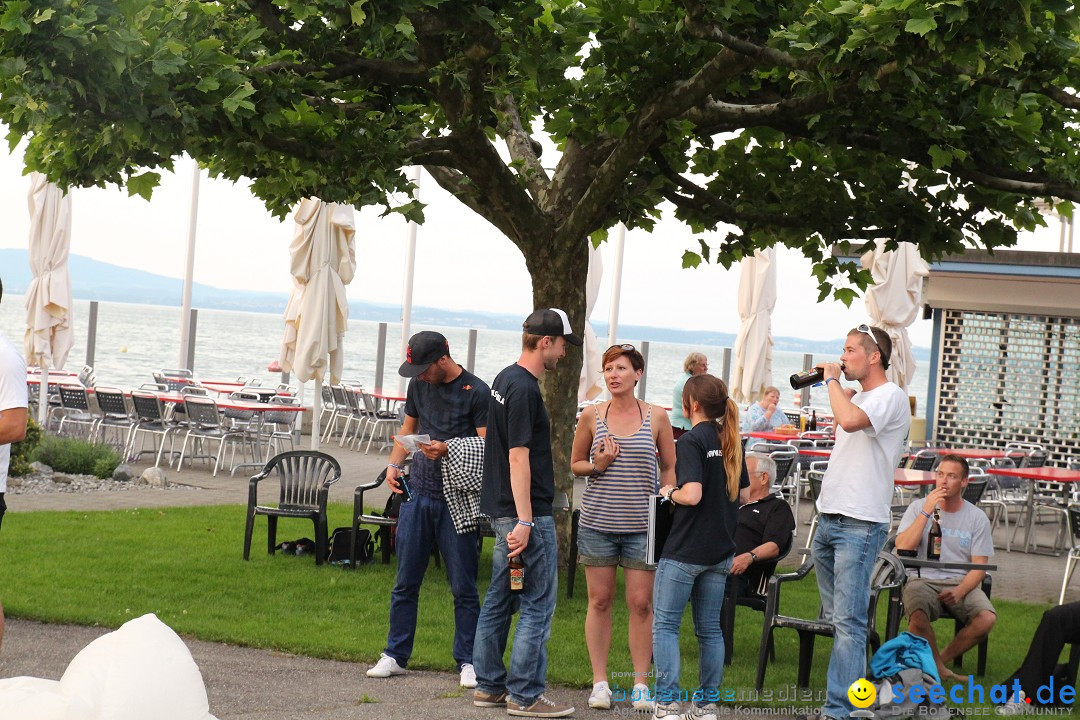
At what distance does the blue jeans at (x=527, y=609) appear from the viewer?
18.2 ft

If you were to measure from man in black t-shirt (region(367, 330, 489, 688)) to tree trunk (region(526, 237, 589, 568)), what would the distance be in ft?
9.00

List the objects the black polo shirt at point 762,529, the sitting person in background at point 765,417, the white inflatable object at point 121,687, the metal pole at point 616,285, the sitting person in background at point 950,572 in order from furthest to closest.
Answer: the metal pole at point 616,285 < the sitting person in background at point 765,417 < the black polo shirt at point 762,529 < the sitting person in background at point 950,572 < the white inflatable object at point 121,687

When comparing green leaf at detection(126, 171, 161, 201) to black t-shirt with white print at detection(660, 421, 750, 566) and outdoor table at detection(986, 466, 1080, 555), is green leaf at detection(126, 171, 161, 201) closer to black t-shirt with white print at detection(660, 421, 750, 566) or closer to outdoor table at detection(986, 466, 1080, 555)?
black t-shirt with white print at detection(660, 421, 750, 566)

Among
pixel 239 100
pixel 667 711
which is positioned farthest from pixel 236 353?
pixel 667 711

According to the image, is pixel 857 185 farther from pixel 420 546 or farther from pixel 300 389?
pixel 300 389

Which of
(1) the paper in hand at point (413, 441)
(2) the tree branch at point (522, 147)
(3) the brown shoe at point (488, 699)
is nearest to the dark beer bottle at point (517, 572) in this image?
(3) the brown shoe at point (488, 699)

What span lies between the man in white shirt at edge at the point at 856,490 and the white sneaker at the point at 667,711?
2.58 feet

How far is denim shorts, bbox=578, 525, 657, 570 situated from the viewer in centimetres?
591

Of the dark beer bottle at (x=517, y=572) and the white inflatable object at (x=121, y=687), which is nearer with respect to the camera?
the white inflatable object at (x=121, y=687)

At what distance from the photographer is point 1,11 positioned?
5770mm

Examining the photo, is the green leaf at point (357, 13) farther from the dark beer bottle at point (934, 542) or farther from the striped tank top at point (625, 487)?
the dark beer bottle at point (934, 542)

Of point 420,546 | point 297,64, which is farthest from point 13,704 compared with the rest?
point 297,64

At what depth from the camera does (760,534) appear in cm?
755

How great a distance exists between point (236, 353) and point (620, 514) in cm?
7374
